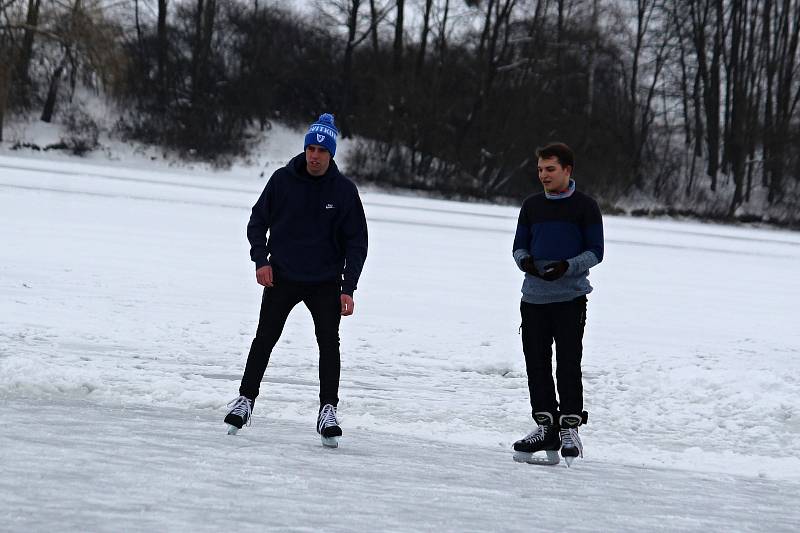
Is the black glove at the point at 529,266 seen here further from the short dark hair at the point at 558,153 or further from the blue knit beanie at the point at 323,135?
the blue knit beanie at the point at 323,135

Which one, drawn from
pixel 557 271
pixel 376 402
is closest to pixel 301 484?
pixel 557 271

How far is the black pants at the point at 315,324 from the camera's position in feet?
15.0

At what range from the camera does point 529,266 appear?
4.48 m

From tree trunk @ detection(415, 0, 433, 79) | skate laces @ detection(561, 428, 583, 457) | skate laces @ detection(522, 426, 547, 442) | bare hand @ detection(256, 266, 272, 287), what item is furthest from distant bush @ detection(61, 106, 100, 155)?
skate laces @ detection(561, 428, 583, 457)

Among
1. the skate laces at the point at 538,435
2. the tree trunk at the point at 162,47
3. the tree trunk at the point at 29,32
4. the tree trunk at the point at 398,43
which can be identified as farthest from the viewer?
the tree trunk at the point at 162,47

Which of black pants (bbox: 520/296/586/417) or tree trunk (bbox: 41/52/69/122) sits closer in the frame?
black pants (bbox: 520/296/586/417)

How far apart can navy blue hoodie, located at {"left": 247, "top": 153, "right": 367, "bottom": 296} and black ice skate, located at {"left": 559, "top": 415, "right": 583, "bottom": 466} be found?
1130 mm

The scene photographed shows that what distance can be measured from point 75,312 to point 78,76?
16.2 meters

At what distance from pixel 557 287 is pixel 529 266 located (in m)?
0.16

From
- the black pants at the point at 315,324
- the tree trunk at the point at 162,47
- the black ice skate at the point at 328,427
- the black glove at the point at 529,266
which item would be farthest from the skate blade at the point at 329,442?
the tree trunk at the point at 162,47

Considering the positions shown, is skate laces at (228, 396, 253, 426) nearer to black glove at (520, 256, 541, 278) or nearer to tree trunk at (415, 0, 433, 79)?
black glove at (520, 256, 541, 278)

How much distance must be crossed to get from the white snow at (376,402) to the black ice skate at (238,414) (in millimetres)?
74

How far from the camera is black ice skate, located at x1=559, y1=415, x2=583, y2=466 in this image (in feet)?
15.1

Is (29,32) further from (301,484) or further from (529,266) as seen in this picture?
(301,484)
